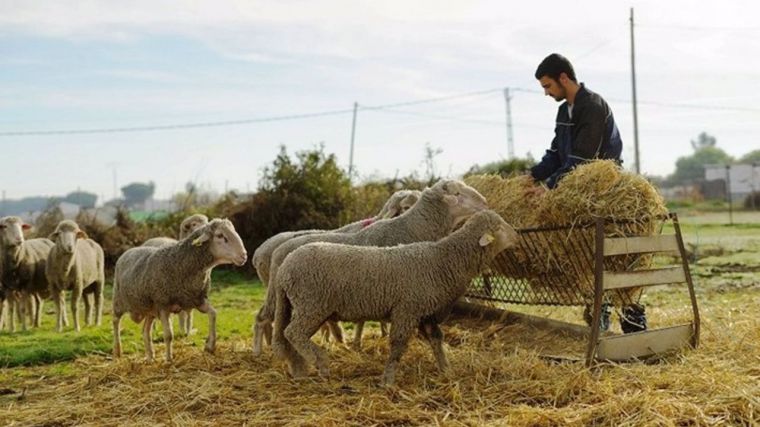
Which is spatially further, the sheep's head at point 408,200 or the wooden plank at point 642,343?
the sheep's head at point 408,200

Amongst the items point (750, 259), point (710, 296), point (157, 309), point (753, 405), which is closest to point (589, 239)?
point (753, 405)

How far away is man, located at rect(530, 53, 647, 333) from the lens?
8078 millimetres

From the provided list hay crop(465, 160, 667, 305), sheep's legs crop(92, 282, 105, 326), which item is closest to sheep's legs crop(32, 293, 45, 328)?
sheep's legs crop(92, 282, 105, 326)

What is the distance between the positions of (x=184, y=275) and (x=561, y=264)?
397 centimetres

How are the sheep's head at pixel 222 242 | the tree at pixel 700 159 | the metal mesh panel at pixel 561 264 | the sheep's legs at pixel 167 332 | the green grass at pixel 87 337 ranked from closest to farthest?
the metal mesh panel at pixel 561 264 < the sheep's legs at pixel 167 332 < the sheep's head at pixel 222 242 < the green grass at pixel 87 337 < the tree at pixel 700 159

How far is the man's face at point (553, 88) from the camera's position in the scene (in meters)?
8.34

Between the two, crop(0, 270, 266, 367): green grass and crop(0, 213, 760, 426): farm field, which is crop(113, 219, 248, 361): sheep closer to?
crop(0, 213, 760, 426): farm field

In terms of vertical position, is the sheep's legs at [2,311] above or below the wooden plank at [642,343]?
below

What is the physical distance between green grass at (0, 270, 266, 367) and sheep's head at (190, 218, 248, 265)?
5.55ft

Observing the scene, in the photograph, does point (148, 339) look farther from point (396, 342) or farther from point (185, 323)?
point (396, 342)

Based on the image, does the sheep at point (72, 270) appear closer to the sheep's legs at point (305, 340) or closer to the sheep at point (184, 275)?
the sheep at point (184, 275)

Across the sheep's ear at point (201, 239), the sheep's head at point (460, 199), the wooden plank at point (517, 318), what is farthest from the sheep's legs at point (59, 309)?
the sheep's head at point (460, 199)

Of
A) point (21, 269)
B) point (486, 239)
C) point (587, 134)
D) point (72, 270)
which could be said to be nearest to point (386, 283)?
point (486, 239)

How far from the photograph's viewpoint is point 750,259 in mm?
19453
